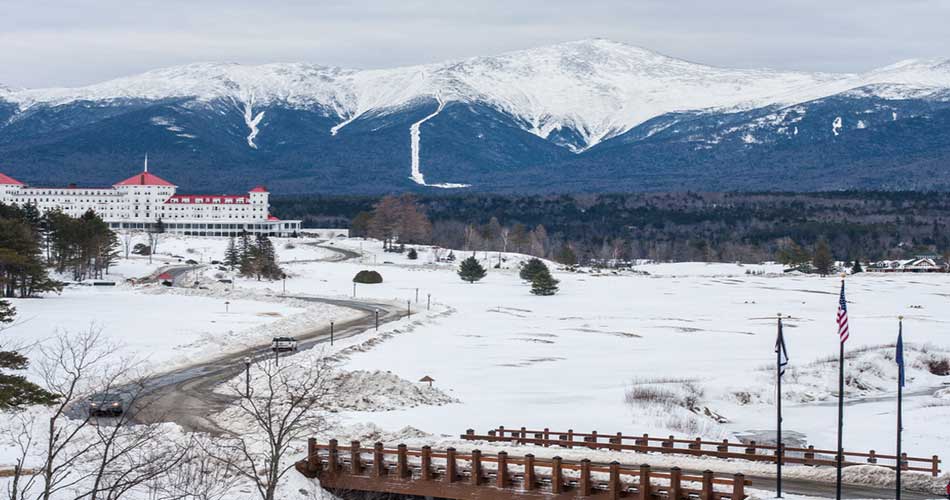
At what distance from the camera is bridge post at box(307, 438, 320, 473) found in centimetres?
2923

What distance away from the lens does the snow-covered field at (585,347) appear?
41.7 m

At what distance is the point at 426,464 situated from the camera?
2780 cm

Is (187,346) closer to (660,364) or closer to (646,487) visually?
(660,364)

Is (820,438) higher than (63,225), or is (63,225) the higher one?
(63,225)

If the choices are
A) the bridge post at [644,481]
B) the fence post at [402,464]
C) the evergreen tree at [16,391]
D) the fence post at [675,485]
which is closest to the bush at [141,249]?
the evergreen tree at [16,391]

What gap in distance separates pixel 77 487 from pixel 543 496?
36.7 ft

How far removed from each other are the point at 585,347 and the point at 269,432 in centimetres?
4398

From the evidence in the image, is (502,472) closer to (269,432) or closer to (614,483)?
(614,483)

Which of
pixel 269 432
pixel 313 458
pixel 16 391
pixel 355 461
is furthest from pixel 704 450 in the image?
pixel 16 391

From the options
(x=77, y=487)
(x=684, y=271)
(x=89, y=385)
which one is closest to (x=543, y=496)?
(x=77, y=487)

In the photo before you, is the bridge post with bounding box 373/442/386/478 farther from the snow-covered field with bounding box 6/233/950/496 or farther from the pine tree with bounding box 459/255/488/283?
the pine tree with bounding box 459/255/488/283

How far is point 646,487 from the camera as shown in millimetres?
25062

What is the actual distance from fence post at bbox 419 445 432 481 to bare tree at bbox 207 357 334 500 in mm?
2997

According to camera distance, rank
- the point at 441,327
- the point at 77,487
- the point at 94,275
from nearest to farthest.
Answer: the point at 77,487 < the point at 441,327 < the point at 94,275
